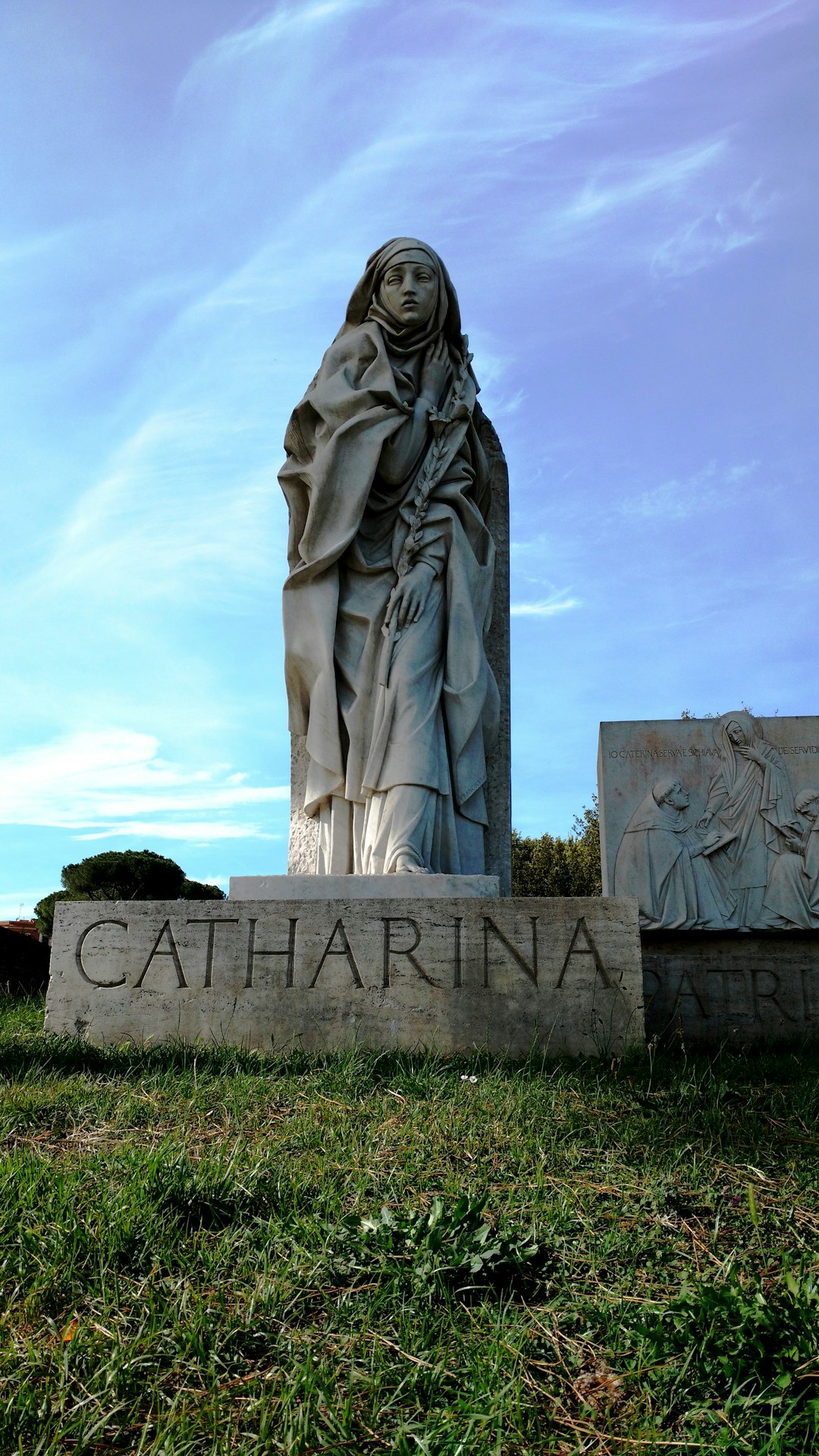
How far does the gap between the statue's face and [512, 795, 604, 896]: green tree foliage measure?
914 inches

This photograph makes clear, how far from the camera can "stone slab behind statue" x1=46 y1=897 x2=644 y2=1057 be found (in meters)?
4.80

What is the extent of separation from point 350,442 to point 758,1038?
3.88 m

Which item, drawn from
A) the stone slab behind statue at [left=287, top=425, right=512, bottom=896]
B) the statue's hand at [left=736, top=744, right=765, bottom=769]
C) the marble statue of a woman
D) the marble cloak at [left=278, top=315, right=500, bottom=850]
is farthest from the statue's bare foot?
the statue's hand at [left=736, top=744, right=765, bottom=769]

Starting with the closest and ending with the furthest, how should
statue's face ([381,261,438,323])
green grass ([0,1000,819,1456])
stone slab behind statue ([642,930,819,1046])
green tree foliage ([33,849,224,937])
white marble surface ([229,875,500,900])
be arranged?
1. green grass ([0,1000,819,1456])
2. white marble surface ([229,875,500,900])
3. statue's face ([381,261,438,323])
4. stone slab behind statue ([642,930,819,1046])
5. green tree foliage ([33,849,224,937])

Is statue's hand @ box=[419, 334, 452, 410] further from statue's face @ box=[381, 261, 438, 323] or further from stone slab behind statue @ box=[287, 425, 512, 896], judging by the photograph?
stone slab behind statue @ box=[287, 425, 512, 896]

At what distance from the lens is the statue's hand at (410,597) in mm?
5988

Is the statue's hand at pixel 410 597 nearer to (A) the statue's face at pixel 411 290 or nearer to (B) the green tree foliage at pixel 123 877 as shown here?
(A) the statue's face at pixel 411 290

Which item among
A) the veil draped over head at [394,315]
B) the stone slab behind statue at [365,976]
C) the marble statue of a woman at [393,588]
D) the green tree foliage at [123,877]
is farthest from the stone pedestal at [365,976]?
the green tree foliage at [123,877]

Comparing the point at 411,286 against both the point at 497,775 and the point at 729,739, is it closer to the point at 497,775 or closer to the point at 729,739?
the point at 497,775

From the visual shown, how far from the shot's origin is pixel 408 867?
17.7ft

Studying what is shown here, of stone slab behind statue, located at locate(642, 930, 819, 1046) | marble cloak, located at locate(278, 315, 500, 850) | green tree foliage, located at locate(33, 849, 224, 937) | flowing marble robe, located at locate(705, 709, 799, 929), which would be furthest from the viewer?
green tree foliage, located at locate(33, 849, 224, 937)

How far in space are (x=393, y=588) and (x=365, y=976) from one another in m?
2.21

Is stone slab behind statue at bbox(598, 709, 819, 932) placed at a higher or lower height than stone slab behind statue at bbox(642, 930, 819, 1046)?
higher

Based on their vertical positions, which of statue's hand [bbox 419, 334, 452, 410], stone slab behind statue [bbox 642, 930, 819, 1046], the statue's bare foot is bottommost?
stone slab behind statue [bbox 642, 930, 819, 1046]
